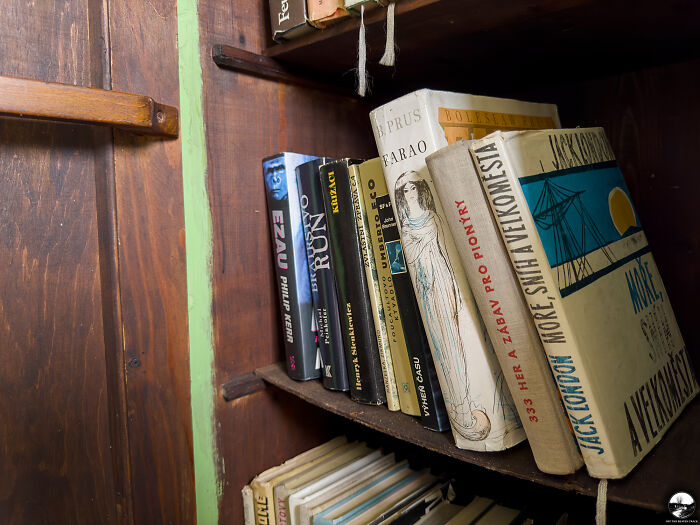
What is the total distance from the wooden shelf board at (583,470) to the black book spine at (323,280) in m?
0.04

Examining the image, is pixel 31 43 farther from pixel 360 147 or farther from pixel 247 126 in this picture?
pixel 360 147

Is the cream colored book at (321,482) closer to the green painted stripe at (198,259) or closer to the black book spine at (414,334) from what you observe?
the green painted stripe at (198,259)

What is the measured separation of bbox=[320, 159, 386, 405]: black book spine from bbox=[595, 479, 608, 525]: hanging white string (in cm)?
29

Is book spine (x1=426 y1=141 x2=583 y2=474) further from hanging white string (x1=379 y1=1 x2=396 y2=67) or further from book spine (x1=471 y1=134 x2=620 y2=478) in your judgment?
hanging white string (x1=379 y1=1 x2=396 y2=67)

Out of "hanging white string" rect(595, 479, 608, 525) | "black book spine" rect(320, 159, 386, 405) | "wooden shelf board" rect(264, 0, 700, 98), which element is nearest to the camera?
"hanging white string" rect(595, 479, 608, 525)

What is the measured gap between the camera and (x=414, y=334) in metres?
0.59

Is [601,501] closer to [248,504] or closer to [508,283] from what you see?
[508,283]

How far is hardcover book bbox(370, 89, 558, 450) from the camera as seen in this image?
521 millimetres

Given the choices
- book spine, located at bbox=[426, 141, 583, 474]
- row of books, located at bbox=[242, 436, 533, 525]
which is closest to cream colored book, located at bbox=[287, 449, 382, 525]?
row of books, located at bbox=[242, 436, 533, 525]

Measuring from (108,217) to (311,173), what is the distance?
28 centimetres

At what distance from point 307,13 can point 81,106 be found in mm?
315

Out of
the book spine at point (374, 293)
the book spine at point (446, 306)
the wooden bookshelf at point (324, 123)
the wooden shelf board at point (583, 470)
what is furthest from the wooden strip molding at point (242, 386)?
the book spine at point (446, 306)

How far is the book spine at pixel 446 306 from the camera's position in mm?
521

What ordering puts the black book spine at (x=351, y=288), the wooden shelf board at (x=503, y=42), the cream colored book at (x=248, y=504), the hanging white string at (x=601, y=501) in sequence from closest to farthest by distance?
the hanging white string at (x=601, y=501), the wooden shelf board at (x=503, y=42), the black book spine at (x=351, y=288), the cream colored book at (x=248, y=504)
